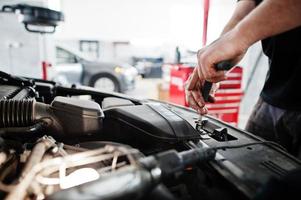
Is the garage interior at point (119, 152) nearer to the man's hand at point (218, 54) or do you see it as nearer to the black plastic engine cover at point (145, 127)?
the black plastic engine cover at point (145, 127)

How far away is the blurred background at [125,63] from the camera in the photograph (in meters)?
2.93

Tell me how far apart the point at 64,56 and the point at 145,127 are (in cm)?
418

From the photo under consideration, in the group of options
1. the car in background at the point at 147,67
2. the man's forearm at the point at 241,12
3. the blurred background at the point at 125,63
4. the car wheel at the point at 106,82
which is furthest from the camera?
the car in background at the point at 147,67

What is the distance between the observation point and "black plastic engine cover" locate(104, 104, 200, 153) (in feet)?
2.42

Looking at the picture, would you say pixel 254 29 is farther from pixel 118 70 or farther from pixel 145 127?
pixel 118 70

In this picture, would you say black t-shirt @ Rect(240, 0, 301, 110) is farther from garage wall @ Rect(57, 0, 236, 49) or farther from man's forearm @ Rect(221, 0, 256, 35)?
garage wall @ Rect(57, 0, 236, 49)

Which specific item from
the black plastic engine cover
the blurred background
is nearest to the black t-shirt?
the black plastic engine cover

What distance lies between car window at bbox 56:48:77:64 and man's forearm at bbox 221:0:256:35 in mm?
3886

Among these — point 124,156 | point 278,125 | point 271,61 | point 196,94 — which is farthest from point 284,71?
point 124,156

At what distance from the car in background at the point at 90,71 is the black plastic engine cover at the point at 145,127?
12.4 feet

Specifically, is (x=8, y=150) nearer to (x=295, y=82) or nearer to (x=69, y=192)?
(x=69, y=192)

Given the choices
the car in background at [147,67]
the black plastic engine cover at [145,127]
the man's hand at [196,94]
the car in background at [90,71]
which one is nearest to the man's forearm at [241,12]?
the man's hand at [196,94]

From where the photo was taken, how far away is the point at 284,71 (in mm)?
1013

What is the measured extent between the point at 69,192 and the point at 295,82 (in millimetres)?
837
